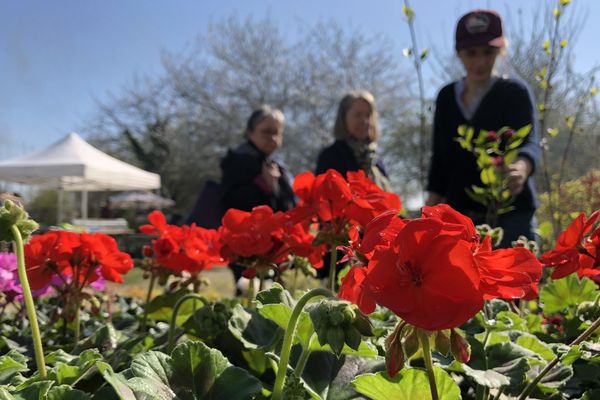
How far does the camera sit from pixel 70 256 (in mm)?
1074

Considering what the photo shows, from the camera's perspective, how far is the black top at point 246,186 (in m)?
3.47

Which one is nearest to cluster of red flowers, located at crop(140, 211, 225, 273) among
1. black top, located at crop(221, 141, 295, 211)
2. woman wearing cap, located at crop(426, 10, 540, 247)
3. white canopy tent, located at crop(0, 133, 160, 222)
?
woman wearing cap, located at crop(426, 10, 540, 247)

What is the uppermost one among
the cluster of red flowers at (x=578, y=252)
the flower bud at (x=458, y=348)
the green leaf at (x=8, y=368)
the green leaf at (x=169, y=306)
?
the cluster of red flowers at (x=578, y=252)

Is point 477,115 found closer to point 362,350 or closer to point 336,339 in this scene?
point 362,350

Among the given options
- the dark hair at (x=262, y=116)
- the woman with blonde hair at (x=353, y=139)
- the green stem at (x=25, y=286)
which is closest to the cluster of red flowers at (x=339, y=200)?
the green stem at (x=25, y=286)

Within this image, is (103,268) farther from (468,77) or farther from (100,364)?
(468,77)

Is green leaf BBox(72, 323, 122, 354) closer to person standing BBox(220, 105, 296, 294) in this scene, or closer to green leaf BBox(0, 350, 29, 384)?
green leaf BBox(0, 350, 29, 384)

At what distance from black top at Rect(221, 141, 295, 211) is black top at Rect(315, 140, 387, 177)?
1.85ft

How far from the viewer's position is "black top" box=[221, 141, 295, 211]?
3475 millimetres

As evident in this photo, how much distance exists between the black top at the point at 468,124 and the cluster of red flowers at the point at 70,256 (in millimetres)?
1399

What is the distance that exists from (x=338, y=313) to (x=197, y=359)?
21cm

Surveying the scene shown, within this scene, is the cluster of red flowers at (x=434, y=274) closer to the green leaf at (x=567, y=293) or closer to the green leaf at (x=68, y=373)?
the green leaf at (x=68, y=373)

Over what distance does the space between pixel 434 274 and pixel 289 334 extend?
0.61ft

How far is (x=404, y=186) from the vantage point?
24266 mm
